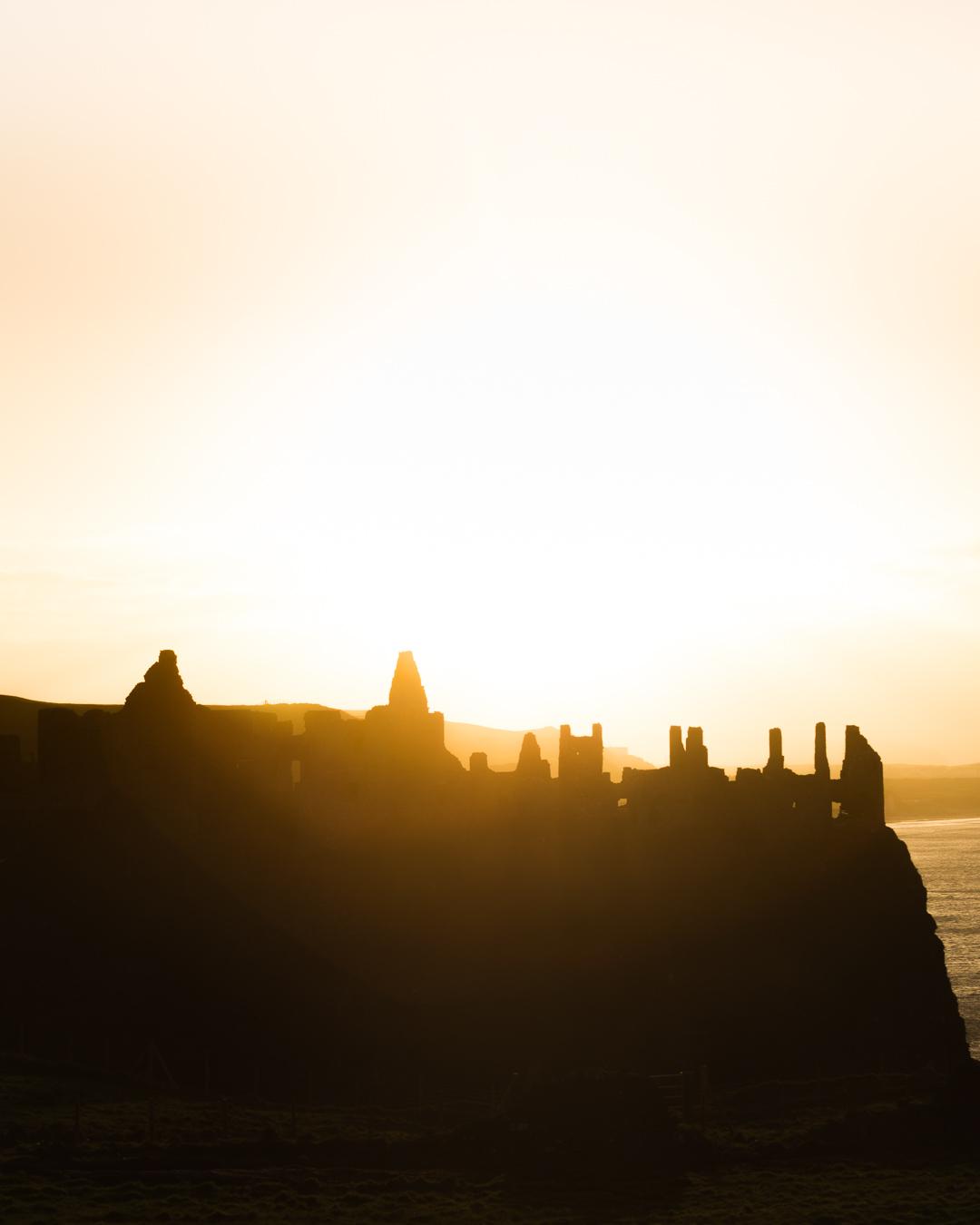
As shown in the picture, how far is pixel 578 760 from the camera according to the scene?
62219 millimetres

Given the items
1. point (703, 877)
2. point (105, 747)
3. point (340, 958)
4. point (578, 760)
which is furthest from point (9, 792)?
point (703, 877)

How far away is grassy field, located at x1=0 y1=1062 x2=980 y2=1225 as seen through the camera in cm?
3145

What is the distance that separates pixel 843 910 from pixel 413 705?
20.9m

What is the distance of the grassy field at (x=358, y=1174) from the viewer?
3145cm

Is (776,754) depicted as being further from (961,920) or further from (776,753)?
(961,920)

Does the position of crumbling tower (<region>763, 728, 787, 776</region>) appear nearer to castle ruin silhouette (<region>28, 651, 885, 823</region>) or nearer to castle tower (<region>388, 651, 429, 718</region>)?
castle ruin silhouette (<region>28, 651, 885, 823</region>)

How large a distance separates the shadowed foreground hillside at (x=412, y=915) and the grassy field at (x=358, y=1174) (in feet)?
26.7

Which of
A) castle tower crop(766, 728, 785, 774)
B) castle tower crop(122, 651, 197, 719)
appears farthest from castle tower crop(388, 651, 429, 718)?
castle tower crop(766, 728, 785, 774)

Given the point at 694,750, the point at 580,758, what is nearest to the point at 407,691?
the point at 580,758

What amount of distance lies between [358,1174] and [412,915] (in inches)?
811

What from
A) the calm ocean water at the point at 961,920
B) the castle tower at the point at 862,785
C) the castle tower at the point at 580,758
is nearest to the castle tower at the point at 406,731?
the castle tower at the point at 580,758

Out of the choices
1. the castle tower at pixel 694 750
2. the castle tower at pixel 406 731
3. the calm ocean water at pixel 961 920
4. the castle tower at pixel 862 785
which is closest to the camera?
the castle tower at pixel 406 731

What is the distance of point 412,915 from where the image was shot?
5559 centimetres

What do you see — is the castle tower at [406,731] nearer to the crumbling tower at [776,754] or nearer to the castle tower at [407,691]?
the castle tower at [407,691]
